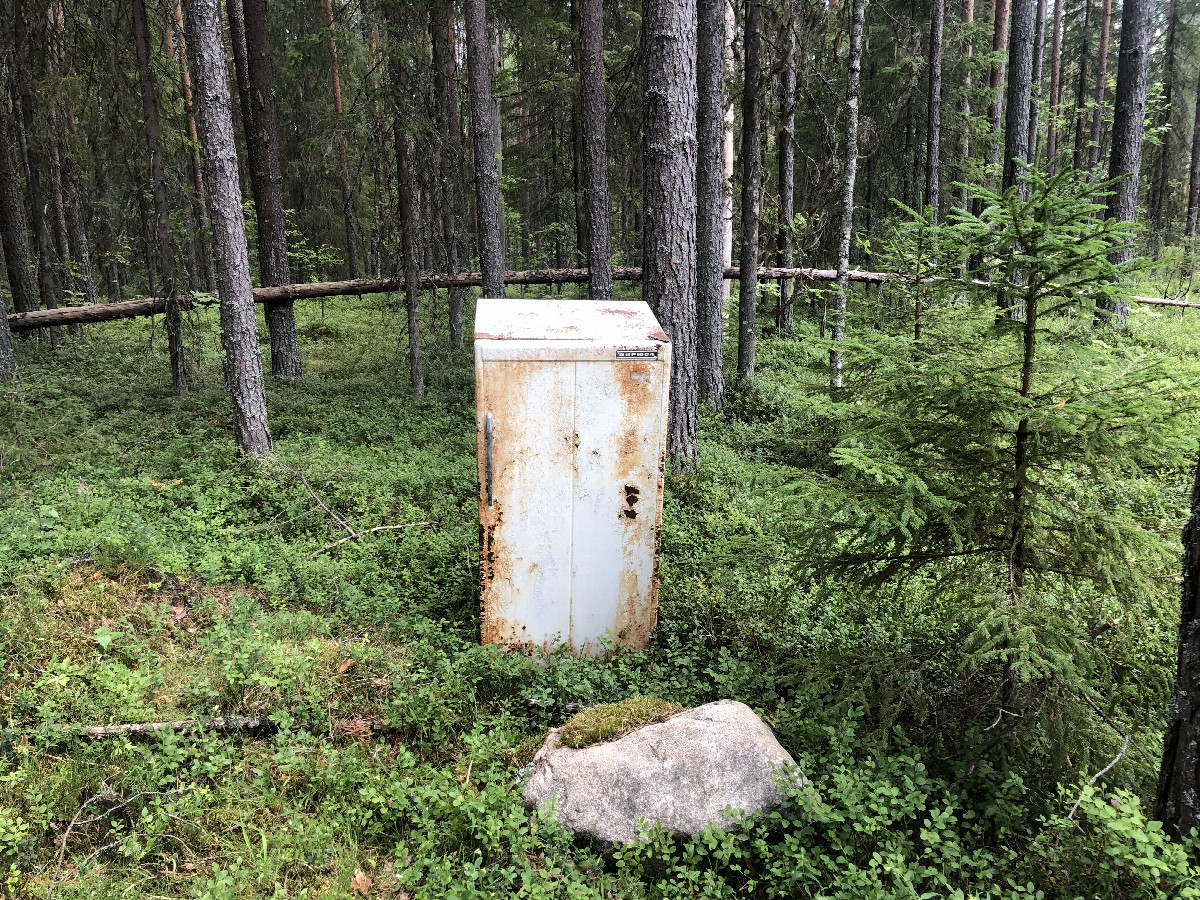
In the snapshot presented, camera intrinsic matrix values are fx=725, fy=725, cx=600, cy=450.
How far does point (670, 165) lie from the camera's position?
7070 mm

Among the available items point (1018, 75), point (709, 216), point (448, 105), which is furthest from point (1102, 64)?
point (448, 105)

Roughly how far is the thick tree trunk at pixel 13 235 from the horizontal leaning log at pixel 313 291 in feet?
2.85

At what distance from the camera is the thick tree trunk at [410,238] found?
10961 millimetres

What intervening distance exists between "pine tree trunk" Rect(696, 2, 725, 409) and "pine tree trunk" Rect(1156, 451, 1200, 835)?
8.57 m

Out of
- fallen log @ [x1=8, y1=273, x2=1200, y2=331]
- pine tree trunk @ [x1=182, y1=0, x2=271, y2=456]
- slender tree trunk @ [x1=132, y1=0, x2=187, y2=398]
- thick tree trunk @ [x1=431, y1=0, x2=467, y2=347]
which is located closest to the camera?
pine tree trunk @ [x1=182, y1=0, x2=271, y2=456]

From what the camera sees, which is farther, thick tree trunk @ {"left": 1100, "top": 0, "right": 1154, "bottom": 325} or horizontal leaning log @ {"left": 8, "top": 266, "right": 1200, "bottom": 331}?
horizontal leaning log @ {"left": 8, "top": 266, "right": 1200, "bottom": 331}

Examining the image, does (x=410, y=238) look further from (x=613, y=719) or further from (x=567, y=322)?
(x=613, y=719)

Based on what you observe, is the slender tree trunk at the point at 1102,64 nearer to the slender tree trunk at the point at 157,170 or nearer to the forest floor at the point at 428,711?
the forest floor at the point at 428,711

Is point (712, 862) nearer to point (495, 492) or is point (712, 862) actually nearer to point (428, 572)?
point (495, 492)

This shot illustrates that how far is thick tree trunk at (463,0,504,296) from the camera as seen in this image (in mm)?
10688

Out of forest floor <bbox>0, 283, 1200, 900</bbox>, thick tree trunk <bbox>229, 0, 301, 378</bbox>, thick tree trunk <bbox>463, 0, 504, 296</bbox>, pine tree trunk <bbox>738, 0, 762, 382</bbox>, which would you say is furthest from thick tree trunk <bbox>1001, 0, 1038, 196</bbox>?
thick tree trunk <bbox>229, 0, 301, 378</bbox>

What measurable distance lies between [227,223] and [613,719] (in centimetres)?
633

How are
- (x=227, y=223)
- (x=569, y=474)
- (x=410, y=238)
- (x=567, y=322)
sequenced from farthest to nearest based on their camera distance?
1. (x=410, y=238)
2. (x=227, y=223)
3. (x=567, y=322)
4. (x=569, y=474)

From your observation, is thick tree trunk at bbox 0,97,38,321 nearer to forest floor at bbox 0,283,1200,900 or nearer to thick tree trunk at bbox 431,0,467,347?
thick tree trunk at bbox 431,0,467,347
